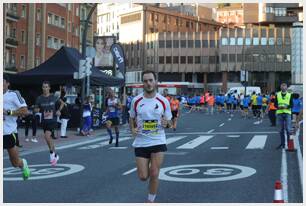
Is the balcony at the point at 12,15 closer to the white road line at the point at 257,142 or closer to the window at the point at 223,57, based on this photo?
the white road line at the point at 257,142

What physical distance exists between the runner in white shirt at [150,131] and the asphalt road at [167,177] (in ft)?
2.66

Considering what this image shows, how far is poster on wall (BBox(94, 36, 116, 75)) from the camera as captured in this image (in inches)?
1131

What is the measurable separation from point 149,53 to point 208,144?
9797cm

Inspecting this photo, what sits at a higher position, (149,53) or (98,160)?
(149,53)

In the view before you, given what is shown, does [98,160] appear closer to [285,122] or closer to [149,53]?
[285,122]

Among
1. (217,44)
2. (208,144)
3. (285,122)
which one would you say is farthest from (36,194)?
(217,44)

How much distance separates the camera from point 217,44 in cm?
10938

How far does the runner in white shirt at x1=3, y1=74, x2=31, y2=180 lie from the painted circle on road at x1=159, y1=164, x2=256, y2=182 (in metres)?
2.47

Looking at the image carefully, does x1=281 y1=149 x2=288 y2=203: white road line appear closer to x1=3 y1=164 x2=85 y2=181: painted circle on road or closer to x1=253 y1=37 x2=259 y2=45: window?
x1=3 y1=164 x2=85 y2=181: painted circle on road

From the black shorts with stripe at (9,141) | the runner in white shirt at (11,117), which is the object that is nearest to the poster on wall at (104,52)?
the runner in white shirt at (11,117)

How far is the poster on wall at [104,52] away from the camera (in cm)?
2873

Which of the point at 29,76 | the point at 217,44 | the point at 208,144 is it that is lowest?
the point at 208,144

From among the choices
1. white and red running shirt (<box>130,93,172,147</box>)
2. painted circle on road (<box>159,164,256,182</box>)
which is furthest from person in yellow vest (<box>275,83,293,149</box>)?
white and red running shirt (<box>130,93,172,147</box>)

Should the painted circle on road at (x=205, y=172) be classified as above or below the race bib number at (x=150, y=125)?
below
